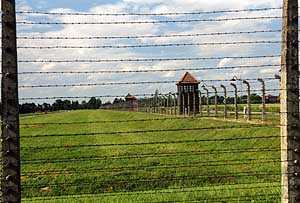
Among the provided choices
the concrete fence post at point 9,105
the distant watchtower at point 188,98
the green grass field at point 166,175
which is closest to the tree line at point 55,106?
the concrete fence post at point 9,105

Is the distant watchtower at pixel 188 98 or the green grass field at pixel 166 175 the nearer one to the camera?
the green grass field at pixel 166 175

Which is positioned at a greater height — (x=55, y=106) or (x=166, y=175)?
(x=55, y=106)

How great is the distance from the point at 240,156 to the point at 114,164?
4404 millimetres

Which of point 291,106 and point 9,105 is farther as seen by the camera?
point 291,106

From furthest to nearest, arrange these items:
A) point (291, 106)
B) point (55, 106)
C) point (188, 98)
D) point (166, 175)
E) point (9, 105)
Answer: point (188, 98)
point (166, 175)
point (55, 106)
point (291, 106)
point (9, 105)

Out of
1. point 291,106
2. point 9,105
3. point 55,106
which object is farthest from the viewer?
point 55,106

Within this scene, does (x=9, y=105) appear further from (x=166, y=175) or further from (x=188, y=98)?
(x=188, y=98)

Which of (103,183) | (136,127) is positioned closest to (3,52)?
(103,183)

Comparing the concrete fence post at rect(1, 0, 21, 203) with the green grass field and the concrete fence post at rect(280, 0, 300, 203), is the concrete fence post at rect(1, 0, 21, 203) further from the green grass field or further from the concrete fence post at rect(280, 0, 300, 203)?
the green grass field

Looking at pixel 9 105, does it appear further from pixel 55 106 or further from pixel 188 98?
pixel 188 98

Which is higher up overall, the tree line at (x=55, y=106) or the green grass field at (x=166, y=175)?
the tree line at (x=55, y=106)

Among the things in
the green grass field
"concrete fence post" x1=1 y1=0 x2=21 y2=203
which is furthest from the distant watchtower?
"concrete fence post" x1=1 y1=0 x2=21 y2=203

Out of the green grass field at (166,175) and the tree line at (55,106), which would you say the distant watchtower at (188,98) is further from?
the tree line at (55,106)

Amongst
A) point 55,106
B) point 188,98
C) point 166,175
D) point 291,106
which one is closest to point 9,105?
point 55,106
